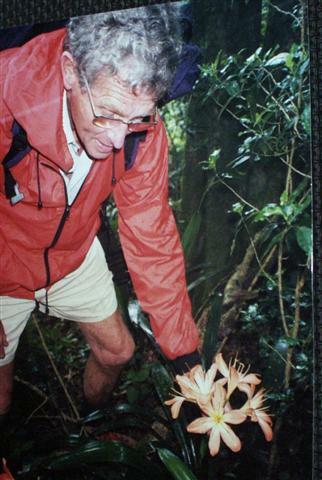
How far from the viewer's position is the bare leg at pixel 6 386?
64.7 inches

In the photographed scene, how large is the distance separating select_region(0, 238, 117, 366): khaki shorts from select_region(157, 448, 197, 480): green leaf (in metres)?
0.41

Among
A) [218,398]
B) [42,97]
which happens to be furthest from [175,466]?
[42,97]

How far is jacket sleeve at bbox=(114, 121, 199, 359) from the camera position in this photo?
4.68 feet

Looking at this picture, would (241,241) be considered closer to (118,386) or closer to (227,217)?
(227,217)

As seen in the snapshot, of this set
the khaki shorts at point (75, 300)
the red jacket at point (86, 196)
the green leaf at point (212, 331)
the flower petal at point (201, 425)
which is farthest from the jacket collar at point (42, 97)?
the flower petal at point (201, 425)

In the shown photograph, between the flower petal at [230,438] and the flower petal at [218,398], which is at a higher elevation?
the flower petal at [218,398]

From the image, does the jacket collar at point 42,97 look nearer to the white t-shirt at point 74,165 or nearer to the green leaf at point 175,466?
the white t-shirt at point 74,165

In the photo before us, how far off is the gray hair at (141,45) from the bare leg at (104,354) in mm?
667

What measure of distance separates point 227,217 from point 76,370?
659 millimetres

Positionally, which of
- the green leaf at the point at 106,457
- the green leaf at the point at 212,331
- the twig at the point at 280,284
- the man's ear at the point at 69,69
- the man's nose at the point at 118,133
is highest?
the man's ear at the point at 69,69

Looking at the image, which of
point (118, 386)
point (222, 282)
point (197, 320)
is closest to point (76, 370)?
point (118, 386)

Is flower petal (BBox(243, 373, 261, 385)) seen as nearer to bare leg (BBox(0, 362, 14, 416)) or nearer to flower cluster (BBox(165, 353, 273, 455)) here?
flower cluster (BBox(165, 353, 273, 455))

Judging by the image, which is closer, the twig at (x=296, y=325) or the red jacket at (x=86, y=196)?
the twig at (x=296, y=325)

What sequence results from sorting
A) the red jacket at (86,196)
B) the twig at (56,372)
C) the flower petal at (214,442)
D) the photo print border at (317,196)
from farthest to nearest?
the twig at (56,372)
the red jacket at (86,196)
the flower petal at (214,442)
the photo print border at (317,196)
